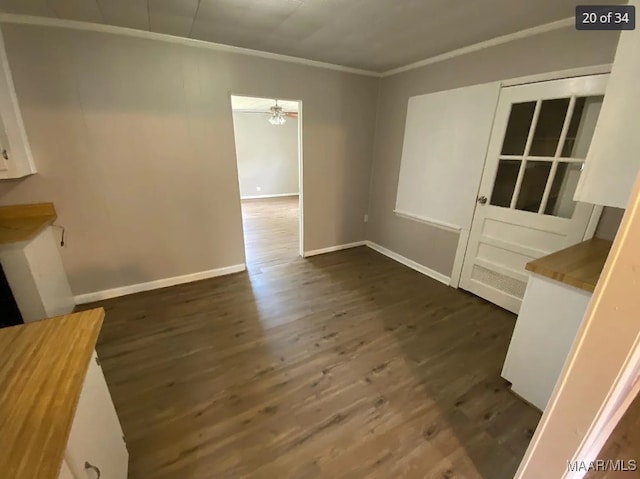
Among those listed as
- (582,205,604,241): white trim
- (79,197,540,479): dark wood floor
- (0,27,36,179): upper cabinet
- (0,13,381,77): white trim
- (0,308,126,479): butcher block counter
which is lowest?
(79,197,540,479): dark wood floor

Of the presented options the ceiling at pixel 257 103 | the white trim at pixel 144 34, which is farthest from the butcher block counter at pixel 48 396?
the ceiling at pixel 257 103

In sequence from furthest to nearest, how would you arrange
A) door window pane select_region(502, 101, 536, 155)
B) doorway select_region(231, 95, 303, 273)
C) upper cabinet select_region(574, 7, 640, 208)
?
doorway select_region(231, 95, 303, 273) < door window pane select_region(502, 101, 536, 155) < upper cabinet select_region(574, 7, 640, 208)

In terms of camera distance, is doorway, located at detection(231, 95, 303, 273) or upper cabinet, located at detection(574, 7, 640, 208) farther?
doorway, located at detection(231, 95, 303, 273)

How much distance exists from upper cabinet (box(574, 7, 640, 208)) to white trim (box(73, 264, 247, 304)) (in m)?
3.16

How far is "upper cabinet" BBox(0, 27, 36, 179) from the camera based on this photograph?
1.90m

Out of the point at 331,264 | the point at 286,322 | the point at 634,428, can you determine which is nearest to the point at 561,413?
the point at 634,428

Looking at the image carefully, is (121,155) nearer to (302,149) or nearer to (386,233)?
(302,149)

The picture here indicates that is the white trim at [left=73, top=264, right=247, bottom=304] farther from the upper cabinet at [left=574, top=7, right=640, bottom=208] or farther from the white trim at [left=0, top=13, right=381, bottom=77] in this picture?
the upper cabinet at [left=574, top=7, right=640, bottom=208]

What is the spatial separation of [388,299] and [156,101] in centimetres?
292

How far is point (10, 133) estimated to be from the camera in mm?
1981

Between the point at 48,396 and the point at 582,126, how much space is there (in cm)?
325

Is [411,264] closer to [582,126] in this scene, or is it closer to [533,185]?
[533,185]

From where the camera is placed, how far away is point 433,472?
1338 millimetres

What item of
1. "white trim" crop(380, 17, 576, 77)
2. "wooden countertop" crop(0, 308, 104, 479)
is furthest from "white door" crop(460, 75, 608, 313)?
"wooden countertop" crop(0, 308, 104, 479)
